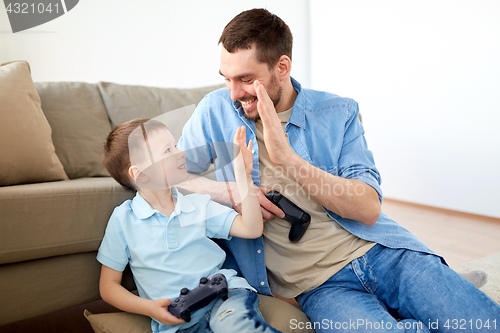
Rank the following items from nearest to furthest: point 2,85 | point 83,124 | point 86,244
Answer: point 86,244 < point 2,85 < point 83,124

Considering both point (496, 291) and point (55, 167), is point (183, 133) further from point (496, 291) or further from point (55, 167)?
point (496, 291)

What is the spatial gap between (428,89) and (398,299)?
1977mm

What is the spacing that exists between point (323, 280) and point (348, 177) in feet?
0.90

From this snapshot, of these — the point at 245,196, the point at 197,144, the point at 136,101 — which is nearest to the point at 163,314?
the point at 245,196

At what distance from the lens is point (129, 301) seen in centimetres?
81

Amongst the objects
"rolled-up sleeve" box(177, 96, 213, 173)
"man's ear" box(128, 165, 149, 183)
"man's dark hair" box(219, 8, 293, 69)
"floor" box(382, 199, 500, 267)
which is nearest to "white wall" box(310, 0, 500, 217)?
"floor" box(382, 199, 500, 267)

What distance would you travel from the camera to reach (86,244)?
92cm

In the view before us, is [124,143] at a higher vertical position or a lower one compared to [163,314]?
higher

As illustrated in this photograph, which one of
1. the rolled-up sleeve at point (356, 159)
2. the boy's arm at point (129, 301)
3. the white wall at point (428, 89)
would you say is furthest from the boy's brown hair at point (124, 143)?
the white wall at point (428, 89)

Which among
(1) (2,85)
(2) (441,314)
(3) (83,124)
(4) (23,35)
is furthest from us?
(4) (23,35)

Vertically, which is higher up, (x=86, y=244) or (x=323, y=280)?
(x=86, y=244)

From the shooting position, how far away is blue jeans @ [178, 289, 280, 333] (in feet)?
2.40

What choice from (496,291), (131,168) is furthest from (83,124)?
(496,291)

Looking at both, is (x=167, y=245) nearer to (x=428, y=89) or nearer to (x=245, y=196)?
(x=245, y=196)
